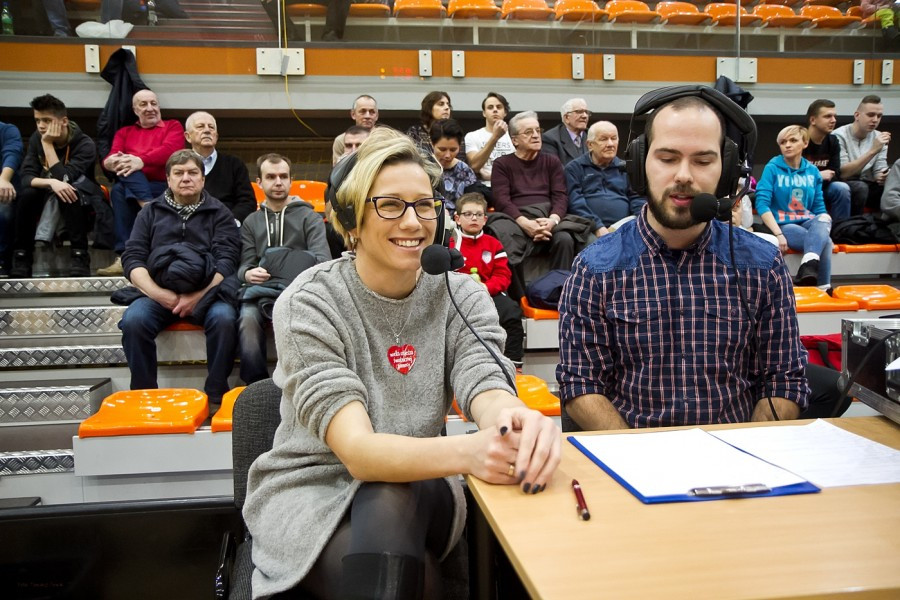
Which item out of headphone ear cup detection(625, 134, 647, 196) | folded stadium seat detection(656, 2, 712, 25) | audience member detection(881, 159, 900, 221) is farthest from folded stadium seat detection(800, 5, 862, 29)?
headphone ear cup detection(625, 134, 647, 196)

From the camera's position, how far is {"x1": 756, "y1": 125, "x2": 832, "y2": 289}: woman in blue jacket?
15.4ft

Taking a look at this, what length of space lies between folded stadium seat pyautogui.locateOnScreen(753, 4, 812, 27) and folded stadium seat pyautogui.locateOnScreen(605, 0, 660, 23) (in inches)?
36.7

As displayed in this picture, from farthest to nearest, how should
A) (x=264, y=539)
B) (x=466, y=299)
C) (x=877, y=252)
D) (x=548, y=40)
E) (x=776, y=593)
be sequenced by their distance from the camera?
(x=548, y=40), (x=877, y=252), (x=466, y=299), (x=264, y=539), (x=776, y=593)

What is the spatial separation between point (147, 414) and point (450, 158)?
7.99 feet

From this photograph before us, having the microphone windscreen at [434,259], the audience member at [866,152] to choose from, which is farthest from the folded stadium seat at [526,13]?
the microphone windscreen at [434,259]

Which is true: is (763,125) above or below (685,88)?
above

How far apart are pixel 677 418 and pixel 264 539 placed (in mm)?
887

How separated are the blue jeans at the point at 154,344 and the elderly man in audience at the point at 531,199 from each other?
1.61 meters

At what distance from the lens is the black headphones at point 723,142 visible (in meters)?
1.50

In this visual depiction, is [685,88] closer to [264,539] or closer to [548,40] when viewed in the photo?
[264,539]

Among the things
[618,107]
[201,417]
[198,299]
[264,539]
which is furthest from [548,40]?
[264,539]

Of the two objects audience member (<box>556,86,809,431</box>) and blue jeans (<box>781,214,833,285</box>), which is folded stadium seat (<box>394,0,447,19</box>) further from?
audience member (<box>556,86,809,431</box>)

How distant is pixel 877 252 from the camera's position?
4867 mm

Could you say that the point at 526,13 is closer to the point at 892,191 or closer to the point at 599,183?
the point at 599,183
